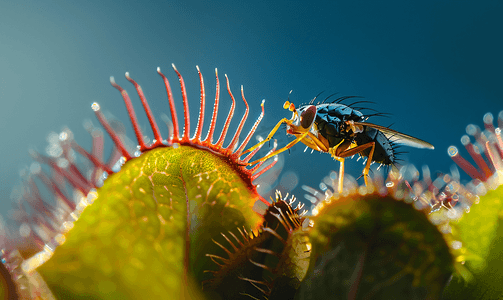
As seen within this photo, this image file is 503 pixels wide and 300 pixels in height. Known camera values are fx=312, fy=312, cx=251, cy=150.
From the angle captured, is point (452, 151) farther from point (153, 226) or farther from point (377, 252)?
point (153, 226)

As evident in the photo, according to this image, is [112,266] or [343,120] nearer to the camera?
[112,266]

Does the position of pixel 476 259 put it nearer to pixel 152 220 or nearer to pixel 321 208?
pixel 321 208

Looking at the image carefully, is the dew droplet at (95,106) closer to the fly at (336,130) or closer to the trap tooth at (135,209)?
the trap tooth at (135,209)

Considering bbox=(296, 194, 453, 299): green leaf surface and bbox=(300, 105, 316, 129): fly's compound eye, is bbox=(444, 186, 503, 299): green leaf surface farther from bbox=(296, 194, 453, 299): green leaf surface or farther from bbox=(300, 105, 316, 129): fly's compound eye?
bbox=(300, 105, 316, 129): fly's compound eye

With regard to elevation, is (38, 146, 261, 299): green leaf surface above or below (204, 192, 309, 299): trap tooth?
above

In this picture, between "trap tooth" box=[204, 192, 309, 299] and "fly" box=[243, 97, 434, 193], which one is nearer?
"trap tooth" box=[204, 192, 309, 299]

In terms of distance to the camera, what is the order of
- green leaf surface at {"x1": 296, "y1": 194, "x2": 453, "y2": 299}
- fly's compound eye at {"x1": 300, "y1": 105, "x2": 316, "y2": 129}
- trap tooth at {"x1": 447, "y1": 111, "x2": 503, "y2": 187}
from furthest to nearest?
fly's compound eye at {"x1": 300, "y1": 105, "x2": 316, "y2": 129}, trap tooth at {"x1": 447, "y1": 111, "x2": 503, "y2": 187}, green leaf surface at {"x1": 296, "y1": 194, "x2": 453, "y2": 299}

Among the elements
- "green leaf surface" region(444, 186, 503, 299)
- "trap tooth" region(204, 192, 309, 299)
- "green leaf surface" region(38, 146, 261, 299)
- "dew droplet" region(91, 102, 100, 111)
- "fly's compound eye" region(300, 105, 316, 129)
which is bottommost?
"green leaf surface" region(444, 186, 503, 299)

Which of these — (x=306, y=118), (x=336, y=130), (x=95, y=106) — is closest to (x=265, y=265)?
(x=95, y=106)

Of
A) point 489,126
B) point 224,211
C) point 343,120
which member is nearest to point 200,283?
point 224,211

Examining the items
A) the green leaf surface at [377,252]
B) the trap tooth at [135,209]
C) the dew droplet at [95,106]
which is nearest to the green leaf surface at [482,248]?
the green leaf surface at [377,252]

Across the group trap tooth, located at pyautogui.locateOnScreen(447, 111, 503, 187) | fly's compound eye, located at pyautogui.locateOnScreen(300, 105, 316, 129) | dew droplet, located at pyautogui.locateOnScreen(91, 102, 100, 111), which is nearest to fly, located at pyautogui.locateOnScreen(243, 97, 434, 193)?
fly's compound eye, located at pyautogui.locateOnScreen(300, 105, 316, 129)
